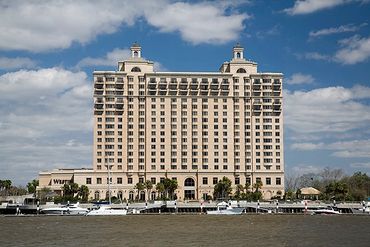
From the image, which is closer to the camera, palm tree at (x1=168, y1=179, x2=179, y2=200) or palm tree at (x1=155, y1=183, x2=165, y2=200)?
palm tree at (x1=155, y1=183, x2=165, y2=200)

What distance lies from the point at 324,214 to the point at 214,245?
89332 mm

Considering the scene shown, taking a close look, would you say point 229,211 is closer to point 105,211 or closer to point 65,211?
point 105,211

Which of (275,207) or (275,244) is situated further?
(275,207)

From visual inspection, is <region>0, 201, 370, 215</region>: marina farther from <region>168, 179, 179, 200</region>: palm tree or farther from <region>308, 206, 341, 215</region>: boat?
<region>168, 179, 179, 200</region>: palm tree

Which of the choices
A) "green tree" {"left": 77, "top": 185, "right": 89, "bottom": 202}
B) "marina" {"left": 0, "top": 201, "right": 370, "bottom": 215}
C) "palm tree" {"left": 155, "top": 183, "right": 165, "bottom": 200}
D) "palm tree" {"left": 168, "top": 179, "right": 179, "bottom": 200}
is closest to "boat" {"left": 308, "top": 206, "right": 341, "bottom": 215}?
"marina" {"left": 0, "top": 201, "right": 370, "bottom": 215}

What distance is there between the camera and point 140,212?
531 feet

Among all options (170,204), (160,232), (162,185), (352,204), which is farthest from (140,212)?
(160,232)

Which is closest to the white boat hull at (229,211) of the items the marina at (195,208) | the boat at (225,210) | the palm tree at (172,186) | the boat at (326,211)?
the boat at (225,210)

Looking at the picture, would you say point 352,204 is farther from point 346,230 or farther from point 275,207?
point 346,230

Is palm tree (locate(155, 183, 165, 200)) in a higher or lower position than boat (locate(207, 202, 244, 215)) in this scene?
higher

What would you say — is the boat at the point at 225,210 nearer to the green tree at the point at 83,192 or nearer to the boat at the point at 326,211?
the boat at the point at 326,211

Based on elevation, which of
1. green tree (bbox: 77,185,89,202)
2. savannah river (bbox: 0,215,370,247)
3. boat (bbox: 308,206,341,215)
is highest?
green tree (bbox: 77,185,89,202)

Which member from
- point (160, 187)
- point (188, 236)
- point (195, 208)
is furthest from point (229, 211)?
point (188, 236)

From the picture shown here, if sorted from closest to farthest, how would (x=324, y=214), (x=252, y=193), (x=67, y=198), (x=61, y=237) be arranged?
(x=61, y=237), (x=324, y=214), (x=67, y=198), (x=252, y=193)
